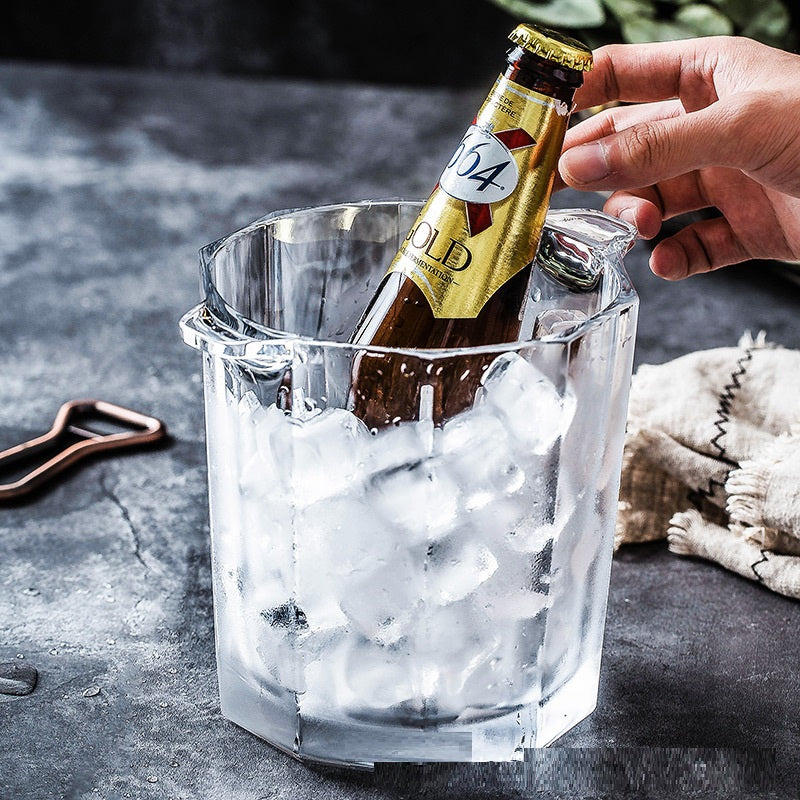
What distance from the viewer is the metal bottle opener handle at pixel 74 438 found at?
0.79 meters

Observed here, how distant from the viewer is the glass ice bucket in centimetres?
48

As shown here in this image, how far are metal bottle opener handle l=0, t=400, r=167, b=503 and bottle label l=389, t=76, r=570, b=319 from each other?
1.16ft

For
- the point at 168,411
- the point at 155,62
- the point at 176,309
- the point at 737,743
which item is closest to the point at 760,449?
the point at 737,743

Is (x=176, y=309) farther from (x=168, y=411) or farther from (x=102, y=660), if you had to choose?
(x=102, y=660)

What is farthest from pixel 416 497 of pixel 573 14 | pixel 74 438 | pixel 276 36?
pixel 276 36

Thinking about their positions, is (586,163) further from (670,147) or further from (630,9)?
(630,9)

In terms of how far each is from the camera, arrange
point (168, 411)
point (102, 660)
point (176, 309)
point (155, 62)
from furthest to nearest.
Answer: point (155, 62), point (176, 309), point (168, 411), point (102, 660)

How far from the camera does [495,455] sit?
0.49m

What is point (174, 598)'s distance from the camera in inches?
26.8

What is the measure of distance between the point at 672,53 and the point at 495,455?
338mm

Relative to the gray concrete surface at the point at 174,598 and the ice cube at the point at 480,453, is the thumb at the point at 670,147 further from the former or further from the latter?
the gray concrete surface at the point at 174,598

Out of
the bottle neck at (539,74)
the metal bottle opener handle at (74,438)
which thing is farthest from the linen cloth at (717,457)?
the metal bottle opener handle at (74,438)

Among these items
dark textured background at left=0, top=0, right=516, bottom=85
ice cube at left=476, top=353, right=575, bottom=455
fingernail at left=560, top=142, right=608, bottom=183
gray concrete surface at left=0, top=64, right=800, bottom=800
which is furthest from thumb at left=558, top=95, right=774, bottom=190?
dark textured background at left=0, top=0, right=516, bottom=85

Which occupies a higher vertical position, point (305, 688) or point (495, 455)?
point (495, 455)
